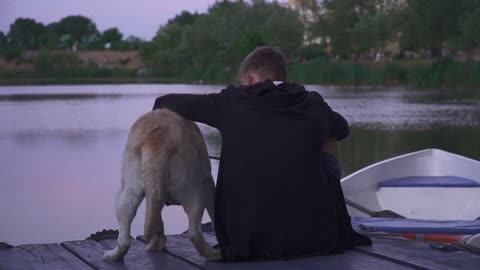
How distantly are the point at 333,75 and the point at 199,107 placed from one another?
1799 inches

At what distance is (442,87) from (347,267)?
40.7 m

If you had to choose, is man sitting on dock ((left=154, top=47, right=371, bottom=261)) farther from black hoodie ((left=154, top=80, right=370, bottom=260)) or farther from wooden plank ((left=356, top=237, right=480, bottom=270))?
Answer: wooden plank ((left=356, top=237, right=480, bottom=270))

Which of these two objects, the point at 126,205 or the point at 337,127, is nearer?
the point at 126,205

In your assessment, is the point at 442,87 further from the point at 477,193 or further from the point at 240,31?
the point at 477,193

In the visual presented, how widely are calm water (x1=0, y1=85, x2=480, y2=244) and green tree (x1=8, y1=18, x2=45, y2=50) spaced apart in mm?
26070

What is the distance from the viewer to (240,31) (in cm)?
6631

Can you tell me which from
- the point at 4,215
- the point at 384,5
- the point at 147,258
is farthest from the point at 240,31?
the point at 147,258

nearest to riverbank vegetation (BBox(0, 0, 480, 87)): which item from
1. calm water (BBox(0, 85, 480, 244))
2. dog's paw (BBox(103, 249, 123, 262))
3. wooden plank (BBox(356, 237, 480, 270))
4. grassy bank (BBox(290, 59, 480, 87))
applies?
grassy bank (BBox(290, 59, 480, 87))

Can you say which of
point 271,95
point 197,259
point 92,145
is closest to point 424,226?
point 197,259

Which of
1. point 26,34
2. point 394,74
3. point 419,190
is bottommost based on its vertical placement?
point 394,74

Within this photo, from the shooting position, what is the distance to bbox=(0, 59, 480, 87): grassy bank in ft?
142

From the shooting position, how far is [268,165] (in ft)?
13.0

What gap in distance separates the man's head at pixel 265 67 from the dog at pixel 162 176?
39 cm

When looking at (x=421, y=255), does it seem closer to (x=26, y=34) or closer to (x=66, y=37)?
(x=26, y=34)
